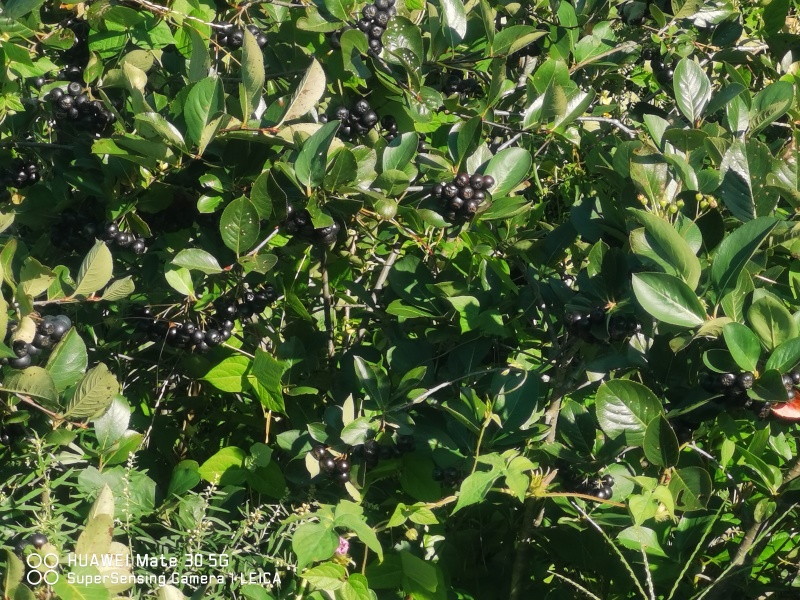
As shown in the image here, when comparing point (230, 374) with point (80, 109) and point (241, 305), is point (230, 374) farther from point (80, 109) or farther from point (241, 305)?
point (80, 109)

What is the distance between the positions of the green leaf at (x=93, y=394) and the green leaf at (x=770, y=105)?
1347 mm

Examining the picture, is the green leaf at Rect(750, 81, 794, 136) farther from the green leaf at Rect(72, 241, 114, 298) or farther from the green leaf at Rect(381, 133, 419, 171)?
the green leaf at Rect(72, 241, 114, 298)

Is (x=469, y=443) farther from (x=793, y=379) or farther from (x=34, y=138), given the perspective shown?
(x=34, y=138)

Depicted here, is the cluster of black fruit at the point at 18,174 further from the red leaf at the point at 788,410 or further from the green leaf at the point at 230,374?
the red leaf at the point at 788,410

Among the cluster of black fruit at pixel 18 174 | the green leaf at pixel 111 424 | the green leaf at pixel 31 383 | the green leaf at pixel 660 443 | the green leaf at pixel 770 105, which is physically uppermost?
the green leaf at pixel 770 105

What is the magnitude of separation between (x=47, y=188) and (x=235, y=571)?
1.02 metres

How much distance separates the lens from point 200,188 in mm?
1927

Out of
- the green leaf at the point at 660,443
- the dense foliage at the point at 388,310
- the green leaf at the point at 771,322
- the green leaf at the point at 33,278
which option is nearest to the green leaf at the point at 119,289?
the dense foliage at the point at 388,310

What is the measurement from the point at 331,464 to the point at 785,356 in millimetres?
883

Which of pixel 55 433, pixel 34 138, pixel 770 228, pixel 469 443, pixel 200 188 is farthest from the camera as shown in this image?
pixel 34 138

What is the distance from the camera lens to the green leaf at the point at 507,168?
182cm

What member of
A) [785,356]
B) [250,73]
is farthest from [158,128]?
[785,356]

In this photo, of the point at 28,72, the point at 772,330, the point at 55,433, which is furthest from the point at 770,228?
the point at 28,72

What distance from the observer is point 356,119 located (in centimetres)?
199
